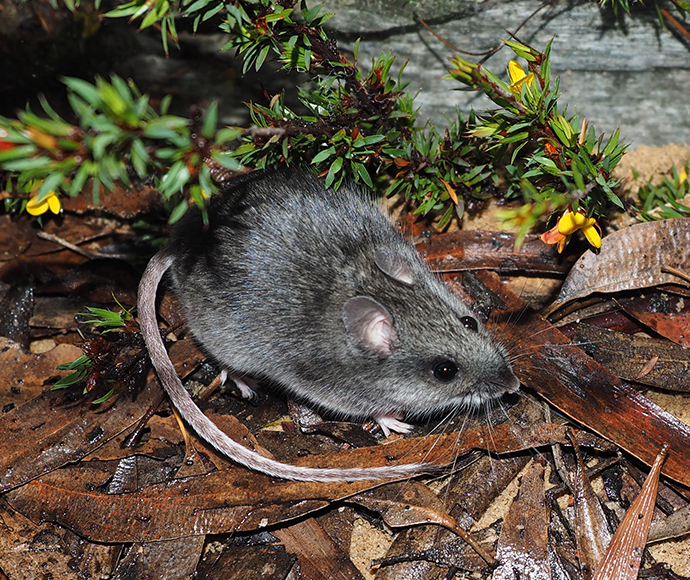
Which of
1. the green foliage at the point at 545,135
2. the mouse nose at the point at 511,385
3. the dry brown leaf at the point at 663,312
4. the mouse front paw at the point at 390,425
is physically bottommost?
the mouse front paw at the point at 390,425

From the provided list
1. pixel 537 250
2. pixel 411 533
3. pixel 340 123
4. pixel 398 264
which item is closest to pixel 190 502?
pixel 411 533

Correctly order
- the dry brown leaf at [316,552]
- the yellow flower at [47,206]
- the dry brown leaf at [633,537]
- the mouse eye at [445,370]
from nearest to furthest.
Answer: the dry brown leaf at [633,537] < the dry brown leaf at [316,552] < the mouse eye at [445,370] < the yellow flower at [47,206]

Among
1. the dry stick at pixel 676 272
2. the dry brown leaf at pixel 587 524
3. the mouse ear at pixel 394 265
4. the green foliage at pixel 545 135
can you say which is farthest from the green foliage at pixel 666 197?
the dry brown leaf at pixel 587 524

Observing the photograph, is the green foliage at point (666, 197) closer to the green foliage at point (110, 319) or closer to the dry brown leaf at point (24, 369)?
the green foliage at point (110, 319)

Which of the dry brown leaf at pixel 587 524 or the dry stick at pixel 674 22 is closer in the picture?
the dry brown leaf at pixel 587 524

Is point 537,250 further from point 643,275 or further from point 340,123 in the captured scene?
point 340,123

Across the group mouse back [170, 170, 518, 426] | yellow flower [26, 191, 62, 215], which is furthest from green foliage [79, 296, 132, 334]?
yellow flower [26, 191, 62, 215]

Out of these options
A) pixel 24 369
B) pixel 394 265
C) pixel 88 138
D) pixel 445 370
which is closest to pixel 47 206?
pixel 24 369

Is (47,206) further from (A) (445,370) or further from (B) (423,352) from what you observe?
(A) (445,370)

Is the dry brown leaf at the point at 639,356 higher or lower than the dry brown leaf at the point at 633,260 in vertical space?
lower
